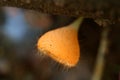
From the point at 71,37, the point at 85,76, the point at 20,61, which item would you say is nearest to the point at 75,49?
the point at 71,37

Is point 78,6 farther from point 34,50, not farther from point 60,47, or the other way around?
point 34,50

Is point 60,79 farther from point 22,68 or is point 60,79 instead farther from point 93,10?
point 93,10

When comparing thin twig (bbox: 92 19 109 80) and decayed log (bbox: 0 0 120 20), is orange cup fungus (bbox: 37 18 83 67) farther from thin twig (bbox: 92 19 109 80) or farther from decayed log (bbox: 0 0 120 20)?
thin twig (bbox: 92 19 109 80)

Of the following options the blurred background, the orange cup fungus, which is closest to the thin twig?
the blurred background

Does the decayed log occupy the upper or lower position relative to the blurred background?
upper

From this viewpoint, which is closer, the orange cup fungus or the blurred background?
the orange cup fungus
